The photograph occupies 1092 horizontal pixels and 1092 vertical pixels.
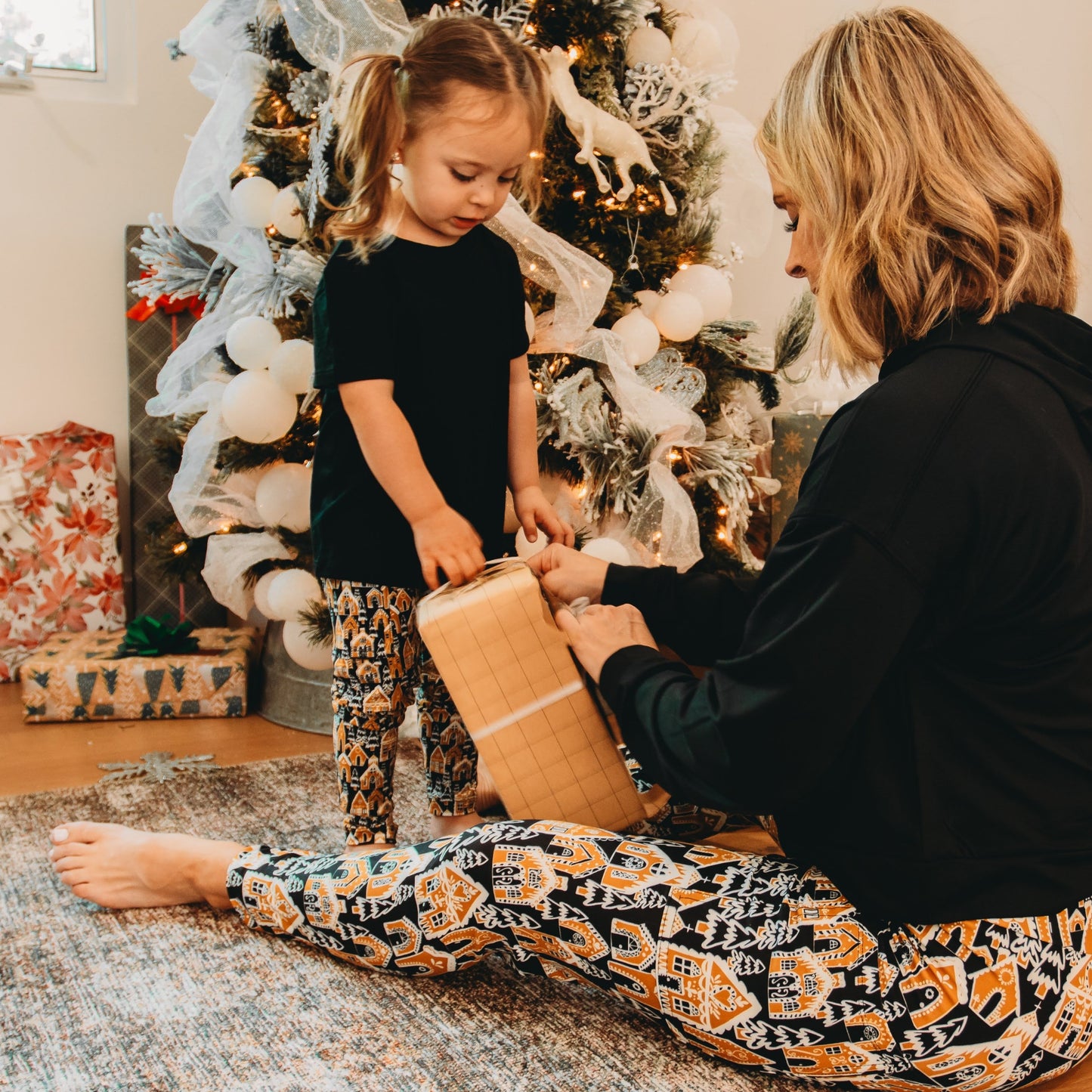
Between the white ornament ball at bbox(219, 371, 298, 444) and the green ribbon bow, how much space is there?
58 cm

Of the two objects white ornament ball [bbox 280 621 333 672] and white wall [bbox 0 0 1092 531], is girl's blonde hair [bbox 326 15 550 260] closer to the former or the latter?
white ornament ball [bbox 280 621 333 672]

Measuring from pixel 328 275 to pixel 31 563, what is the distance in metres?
1.39

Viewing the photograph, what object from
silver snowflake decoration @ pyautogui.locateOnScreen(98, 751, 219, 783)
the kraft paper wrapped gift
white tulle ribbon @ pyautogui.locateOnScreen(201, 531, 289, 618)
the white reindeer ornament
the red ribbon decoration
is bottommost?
silver snowflake decoration @ pyautogui.locateOnScreen(98, 751, 219, 783)

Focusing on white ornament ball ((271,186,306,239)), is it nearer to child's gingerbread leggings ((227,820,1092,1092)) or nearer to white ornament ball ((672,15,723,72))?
white ornament ball ((672,15,723,72))

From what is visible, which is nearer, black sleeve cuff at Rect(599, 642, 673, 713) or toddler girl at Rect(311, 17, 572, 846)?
black sleeve cuff at Rect(599, 642, 673, 713)

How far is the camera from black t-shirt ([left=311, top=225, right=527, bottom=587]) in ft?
4.03

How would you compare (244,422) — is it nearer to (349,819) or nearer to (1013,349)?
(349,819)

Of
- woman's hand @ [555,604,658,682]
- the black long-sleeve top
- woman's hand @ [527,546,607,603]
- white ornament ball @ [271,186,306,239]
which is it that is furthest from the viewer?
white ornament ball @ [271,186,306,239]

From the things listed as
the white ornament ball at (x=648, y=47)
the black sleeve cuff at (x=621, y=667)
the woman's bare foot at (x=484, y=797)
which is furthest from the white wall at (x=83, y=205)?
the black sleeve cuff at (x=621, y=667)

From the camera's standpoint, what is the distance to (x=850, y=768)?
831mm

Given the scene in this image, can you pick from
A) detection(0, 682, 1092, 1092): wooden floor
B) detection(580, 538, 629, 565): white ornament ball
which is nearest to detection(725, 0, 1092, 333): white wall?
detection(580, 538, 629, 565): white ornament ball

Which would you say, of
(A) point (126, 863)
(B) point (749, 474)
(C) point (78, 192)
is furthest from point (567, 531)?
(C) point (78, 192)

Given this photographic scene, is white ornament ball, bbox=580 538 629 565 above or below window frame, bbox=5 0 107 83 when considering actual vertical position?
below

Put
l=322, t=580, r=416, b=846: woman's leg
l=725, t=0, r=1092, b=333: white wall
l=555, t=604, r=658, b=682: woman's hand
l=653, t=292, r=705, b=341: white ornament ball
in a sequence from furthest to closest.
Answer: l=725, t=0, r=1092, b=333: white wall < l=653, t=292, r=705, b=341: white ornament ball < l=322, t=580, r=416, b=846: woman's leg < l=555, t=604, r=658, b=682: woman's hand
